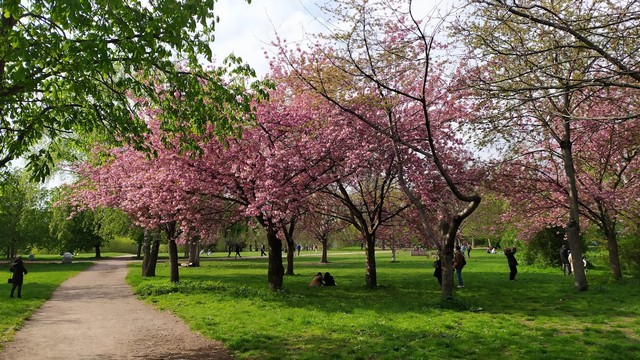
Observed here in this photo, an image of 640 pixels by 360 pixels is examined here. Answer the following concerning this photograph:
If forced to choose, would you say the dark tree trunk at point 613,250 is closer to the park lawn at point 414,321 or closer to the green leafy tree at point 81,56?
the park lawn at point 414,321

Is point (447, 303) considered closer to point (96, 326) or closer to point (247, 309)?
point (247, 309)

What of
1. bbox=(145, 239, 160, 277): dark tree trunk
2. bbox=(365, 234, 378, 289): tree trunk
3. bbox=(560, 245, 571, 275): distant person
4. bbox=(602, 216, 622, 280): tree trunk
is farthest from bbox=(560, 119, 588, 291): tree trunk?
bbox=(145, 239, 160, 277): dark tree trunk

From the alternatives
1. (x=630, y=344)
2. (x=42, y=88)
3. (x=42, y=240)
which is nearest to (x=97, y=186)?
(x=42, y=88)

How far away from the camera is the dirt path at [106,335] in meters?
8.10

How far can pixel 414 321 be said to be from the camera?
35.5 feet

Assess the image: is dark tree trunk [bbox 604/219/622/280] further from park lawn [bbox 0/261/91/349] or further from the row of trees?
park lawn [bbox 0/261/91/349]

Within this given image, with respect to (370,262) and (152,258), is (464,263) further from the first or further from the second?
(152,258)

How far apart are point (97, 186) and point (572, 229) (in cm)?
1921

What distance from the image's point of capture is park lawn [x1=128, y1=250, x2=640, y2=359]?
808 cm

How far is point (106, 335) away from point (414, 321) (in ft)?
23.6

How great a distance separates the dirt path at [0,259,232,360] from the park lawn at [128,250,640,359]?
→ 1.87 ft

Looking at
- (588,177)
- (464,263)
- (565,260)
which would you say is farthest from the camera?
(565,260)

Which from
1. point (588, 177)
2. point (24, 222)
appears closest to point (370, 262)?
point (588, 177)

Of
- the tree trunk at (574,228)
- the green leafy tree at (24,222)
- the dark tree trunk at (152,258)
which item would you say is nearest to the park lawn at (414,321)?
the tree trunk at (574,228)
